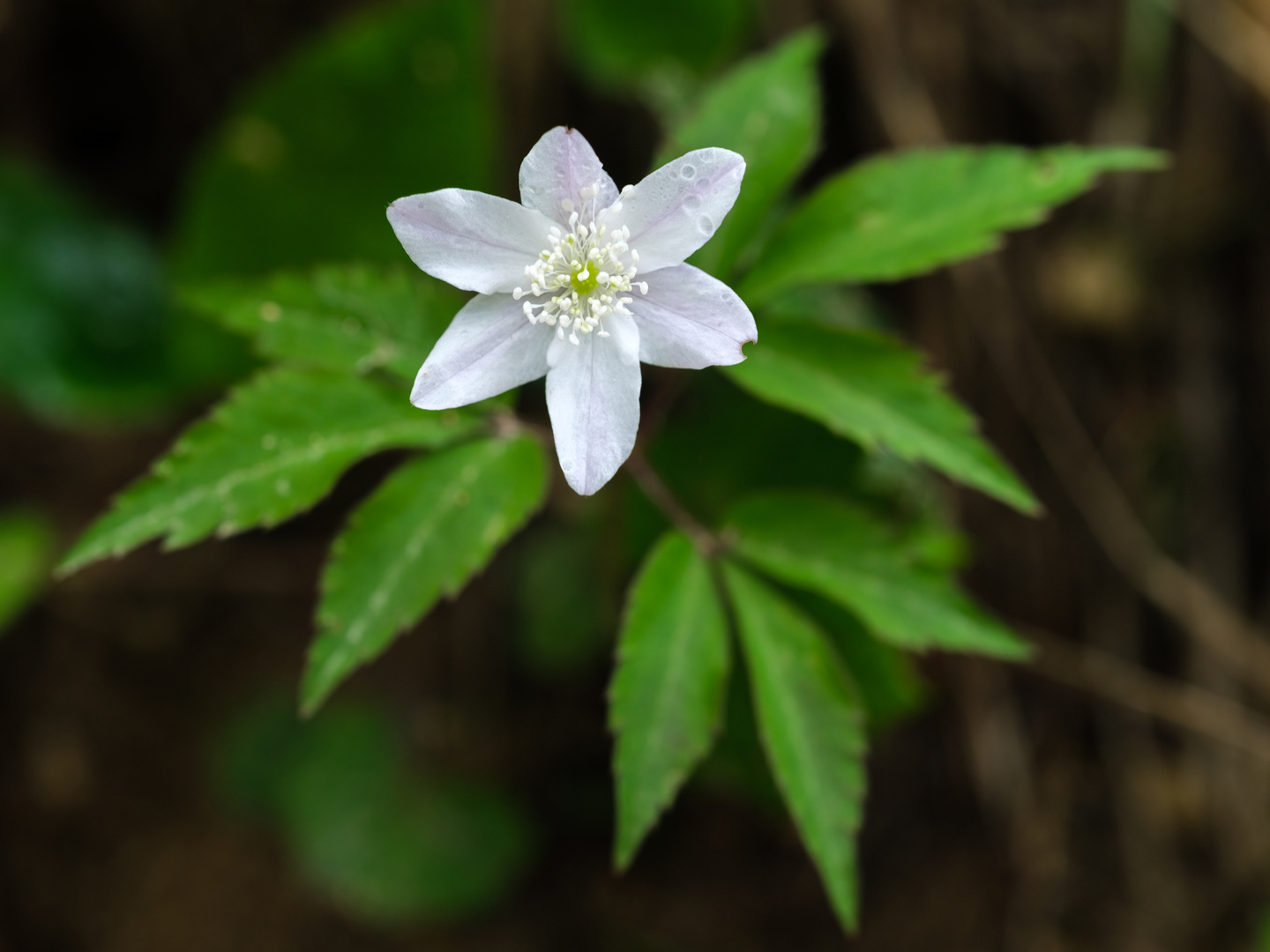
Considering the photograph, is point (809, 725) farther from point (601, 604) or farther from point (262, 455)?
point (601, 604)

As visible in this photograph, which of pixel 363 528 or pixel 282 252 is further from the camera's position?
pixel 282 252

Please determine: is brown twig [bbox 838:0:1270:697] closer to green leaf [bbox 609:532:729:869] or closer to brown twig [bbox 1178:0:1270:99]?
brown twig [bbox 1178:0:1270:99]

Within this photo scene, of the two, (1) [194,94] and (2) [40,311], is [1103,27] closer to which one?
(1) [194,94]

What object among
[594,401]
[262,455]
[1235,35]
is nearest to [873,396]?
[594,401]

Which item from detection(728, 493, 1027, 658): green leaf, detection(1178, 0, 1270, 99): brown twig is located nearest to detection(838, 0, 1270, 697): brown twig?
detection(1178, 0, 1270, 99): brown twig

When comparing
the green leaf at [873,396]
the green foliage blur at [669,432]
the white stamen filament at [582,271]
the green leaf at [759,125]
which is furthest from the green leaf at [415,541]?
the green leaf at [759,125]

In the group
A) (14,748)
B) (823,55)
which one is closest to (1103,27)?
(823,55)
